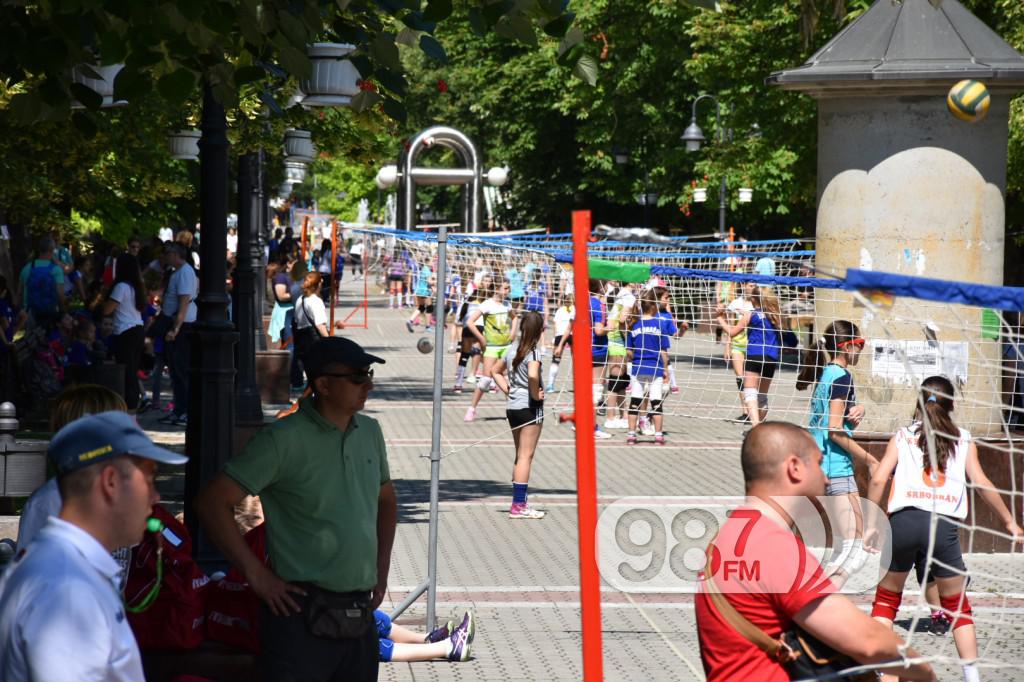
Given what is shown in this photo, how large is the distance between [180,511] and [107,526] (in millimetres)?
8488

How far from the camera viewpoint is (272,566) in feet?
16.4

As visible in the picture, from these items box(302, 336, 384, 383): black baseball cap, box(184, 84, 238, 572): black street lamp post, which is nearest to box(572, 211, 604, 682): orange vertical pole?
box(302, 336, 384, 383): black baseball cap

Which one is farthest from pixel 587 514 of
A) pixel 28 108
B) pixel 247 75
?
pixel 28 108

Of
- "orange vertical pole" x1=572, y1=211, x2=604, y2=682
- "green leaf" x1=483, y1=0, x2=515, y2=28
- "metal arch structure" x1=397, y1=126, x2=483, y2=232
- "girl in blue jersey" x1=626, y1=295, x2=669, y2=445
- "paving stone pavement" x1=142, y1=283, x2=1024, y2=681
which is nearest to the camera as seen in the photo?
"orange vertical pole" x1=572, y1=211, x2=604, y2=682

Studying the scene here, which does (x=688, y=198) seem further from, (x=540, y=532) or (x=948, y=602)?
(x=948, y=602)

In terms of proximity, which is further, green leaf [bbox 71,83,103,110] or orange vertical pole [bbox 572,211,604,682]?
green leaf [bbox 71,83,103,110]

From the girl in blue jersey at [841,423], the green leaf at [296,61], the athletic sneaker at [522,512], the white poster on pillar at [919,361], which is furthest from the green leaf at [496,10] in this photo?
the athletic sneaker at [522,512]

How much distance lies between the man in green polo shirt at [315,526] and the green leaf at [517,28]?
1.99 meters

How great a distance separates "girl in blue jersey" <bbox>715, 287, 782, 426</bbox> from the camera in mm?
10758

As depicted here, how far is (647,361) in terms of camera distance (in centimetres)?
1347

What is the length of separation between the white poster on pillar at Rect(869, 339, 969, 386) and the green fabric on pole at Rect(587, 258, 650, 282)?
2.40m

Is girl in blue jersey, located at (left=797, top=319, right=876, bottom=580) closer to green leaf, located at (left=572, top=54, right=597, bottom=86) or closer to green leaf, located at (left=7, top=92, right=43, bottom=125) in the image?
green leaf, located at (left=572, top=54, right=597, bottom=86)

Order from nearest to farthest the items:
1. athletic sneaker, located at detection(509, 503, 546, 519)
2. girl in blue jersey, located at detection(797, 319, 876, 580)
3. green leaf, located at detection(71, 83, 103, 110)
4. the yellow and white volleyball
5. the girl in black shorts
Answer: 1. green leaf, located at detection(71, 83, 103, 110)
2. girl in blue jersey, located at detection(797, 319, 876, 580)
3. the yellow and white volleyball
4. the girl in black shorts
5. athletic sneaker, located at detection(509, 503, 546, 519)

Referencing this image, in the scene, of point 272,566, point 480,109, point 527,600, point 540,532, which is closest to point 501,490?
point 540,532
